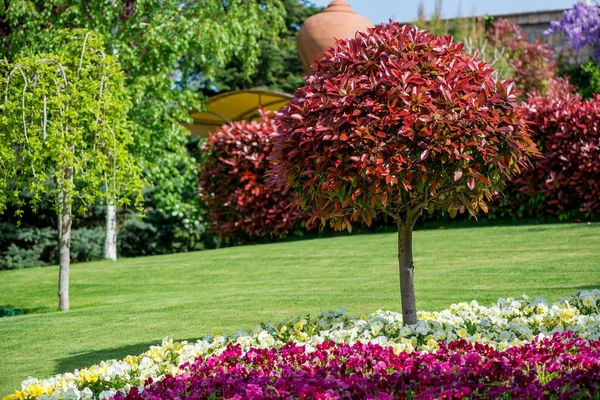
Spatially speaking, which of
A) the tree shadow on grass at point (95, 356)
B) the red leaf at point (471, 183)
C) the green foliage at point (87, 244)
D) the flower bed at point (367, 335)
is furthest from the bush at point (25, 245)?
the red leaf at point (471, 183)

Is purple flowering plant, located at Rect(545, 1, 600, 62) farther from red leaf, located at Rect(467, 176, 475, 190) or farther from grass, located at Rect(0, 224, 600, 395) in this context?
red leaf, located at Rect(467, 176, 475, 190)

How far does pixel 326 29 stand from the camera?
14.7 m

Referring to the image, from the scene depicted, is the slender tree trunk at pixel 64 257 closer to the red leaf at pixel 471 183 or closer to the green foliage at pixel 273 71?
the red leaf at pixel 471 183

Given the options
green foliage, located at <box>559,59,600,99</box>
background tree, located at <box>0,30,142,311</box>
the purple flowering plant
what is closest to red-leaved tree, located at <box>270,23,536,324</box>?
background tree, located at <box>0,30,142,311</box>

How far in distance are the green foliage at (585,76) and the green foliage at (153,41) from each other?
960cm

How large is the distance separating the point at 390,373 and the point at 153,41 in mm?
12007

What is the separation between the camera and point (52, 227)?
56.6 ft

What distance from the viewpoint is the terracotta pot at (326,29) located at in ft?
48.2

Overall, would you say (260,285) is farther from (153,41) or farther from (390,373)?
(153,41)

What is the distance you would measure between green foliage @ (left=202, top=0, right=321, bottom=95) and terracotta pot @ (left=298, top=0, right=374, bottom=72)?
9.26 metres

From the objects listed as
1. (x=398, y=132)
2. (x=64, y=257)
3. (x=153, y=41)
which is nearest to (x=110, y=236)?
(x=153, y=41)

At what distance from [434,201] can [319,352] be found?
5.09 feet

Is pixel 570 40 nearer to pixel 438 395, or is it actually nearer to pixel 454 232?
pixel 454 232

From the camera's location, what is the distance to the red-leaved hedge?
11977 mm
